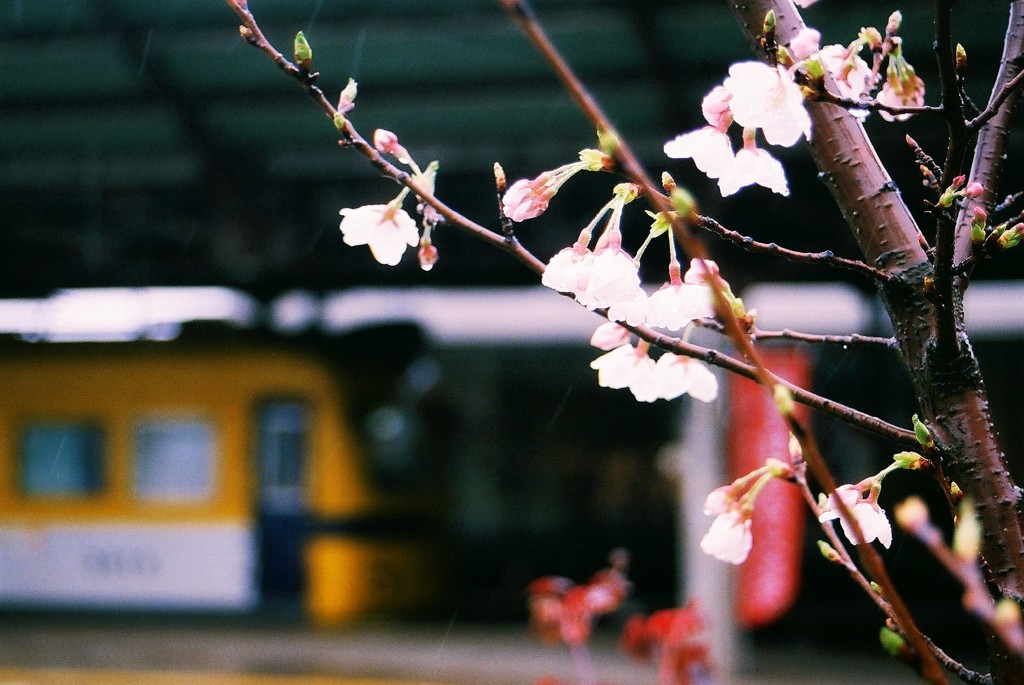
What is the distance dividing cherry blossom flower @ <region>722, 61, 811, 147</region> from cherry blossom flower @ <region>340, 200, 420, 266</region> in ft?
1.03

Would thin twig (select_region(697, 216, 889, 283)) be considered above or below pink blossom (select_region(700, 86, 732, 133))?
below

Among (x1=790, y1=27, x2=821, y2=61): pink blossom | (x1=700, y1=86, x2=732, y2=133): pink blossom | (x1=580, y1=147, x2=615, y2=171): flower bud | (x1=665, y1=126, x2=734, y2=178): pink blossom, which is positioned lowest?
(x1=580, y1=147, x2=615, y2=171): flower bud

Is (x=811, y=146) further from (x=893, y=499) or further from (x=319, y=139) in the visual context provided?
(x=893, y=499)

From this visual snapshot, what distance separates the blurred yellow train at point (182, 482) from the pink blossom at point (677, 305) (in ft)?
27.8

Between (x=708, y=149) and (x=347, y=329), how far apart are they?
8703 millimetres

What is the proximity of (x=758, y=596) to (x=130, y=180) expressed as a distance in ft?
19.1

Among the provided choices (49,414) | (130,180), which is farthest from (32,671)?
(130,180)

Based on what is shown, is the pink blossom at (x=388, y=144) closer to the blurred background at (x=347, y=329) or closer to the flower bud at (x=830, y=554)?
the flower bud at (x=830, y=554)

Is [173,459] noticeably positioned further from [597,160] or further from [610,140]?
[610,140]

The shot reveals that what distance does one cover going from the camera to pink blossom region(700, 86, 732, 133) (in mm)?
891

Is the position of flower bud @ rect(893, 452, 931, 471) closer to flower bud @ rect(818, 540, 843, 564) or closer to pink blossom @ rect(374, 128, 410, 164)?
flower bud @ rect(818, 540, 843, 564)

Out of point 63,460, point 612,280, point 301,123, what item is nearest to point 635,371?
point 612,280

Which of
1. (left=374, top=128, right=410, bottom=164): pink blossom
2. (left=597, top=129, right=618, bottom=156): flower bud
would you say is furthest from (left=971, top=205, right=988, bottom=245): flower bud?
(left=374, top=128, right=410, bottom=164): pink blossom

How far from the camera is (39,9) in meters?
6.12
